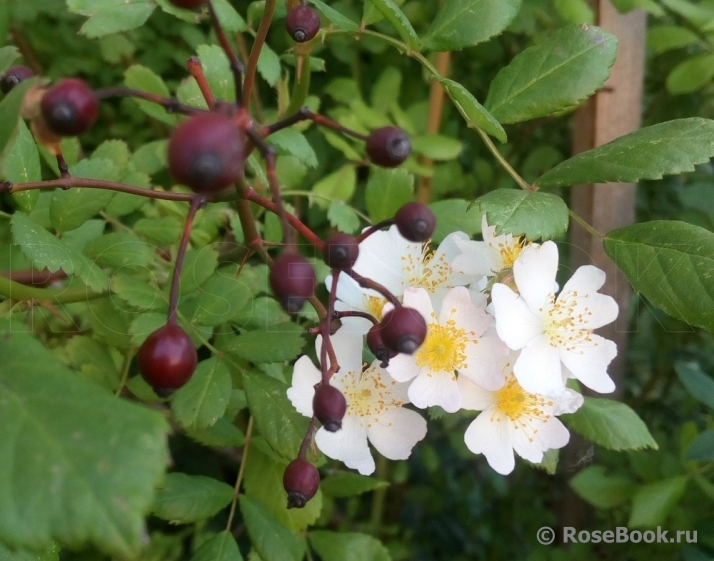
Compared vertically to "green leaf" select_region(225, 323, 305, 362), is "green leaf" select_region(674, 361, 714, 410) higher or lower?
lower

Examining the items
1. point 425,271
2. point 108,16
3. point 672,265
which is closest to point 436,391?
point 425,271

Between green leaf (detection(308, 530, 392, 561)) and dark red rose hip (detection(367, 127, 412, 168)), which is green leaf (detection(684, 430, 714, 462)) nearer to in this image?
green leaf (detection(308, 530, 392, 561))

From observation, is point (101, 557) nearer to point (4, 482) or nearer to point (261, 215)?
point (261, 215)

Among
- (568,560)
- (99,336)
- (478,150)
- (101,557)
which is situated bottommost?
(568,560)

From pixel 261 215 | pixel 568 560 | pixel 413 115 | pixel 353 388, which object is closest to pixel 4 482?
pixel 353 388

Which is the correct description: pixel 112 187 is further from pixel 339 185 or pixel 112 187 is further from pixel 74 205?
pixel 339 185

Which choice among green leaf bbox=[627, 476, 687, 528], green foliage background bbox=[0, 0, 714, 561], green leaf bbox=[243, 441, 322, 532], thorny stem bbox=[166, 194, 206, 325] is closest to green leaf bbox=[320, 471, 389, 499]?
green foliage background bbox=[0, 0, 714, 561]

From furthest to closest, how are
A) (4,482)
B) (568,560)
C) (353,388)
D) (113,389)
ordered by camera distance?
1. (568,560)
2. (113,389)
3. (353,388)
4. (4,482)

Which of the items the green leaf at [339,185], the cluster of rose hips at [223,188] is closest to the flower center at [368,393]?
the cluster of rose hips at [223,188]
